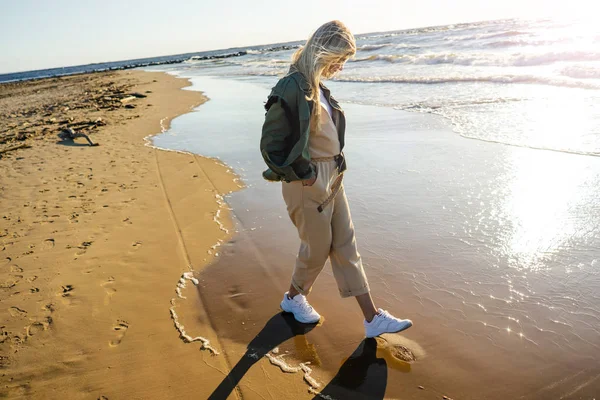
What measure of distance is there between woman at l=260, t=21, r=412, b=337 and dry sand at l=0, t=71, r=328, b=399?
0.64 m

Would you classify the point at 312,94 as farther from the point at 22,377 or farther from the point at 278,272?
the point at 22,377

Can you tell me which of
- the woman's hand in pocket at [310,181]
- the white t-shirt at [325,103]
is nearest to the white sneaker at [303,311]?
the woman's hand in pocket at [310,181]

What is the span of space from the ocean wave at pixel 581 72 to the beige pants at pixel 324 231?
11899 mm

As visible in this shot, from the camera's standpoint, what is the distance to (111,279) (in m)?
3.67

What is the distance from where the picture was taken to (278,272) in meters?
3.73

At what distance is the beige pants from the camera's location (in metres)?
2.57

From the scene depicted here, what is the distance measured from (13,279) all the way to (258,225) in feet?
7.46

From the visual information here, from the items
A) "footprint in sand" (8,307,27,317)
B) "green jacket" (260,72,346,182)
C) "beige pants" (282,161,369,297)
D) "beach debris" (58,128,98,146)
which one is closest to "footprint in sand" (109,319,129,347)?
"footprint in sand" (8,307,27,317)

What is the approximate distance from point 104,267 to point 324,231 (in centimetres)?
229

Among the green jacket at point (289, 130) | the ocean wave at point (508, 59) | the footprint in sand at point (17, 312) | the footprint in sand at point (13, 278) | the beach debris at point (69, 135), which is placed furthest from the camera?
the ocean wave at point (508, 59)

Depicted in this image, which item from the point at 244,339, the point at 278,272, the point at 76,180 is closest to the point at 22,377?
the point at 244,339

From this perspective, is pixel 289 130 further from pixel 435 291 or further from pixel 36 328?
pixel 36 328

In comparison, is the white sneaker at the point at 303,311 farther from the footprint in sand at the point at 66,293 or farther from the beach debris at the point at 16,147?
the beach debris at the point at 16,147

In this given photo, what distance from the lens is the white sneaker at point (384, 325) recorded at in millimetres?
2707
